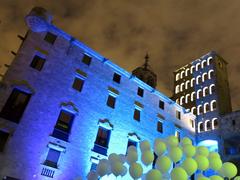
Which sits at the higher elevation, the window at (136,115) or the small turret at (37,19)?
the small turret at (37,19)

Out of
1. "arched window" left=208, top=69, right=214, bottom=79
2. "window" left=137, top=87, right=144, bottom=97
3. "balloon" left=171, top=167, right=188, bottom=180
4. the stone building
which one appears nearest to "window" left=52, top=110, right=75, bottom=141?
the stone building

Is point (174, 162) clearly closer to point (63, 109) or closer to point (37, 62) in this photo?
point (63, 109)

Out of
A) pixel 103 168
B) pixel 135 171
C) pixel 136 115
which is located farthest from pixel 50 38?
pixel 135 171

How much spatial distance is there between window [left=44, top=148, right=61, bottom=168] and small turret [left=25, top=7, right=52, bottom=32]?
10.5 meters

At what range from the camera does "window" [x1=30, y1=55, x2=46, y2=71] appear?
18016 millimetres

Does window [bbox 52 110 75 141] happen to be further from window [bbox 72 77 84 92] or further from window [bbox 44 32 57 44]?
window [bbox 44 32 57 44]

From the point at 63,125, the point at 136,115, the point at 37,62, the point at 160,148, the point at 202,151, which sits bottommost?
the point at 160,148

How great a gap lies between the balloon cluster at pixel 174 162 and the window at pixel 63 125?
20.6 ft

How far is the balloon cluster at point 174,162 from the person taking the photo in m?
9.62

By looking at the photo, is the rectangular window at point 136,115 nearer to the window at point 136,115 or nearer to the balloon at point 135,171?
the window at point 136,115

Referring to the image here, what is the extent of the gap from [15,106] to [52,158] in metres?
4.80

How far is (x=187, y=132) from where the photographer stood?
1104 inches

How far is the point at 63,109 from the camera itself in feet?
59.7

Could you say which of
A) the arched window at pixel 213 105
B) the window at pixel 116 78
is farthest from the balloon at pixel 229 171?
the arched window at pixel 213 105
